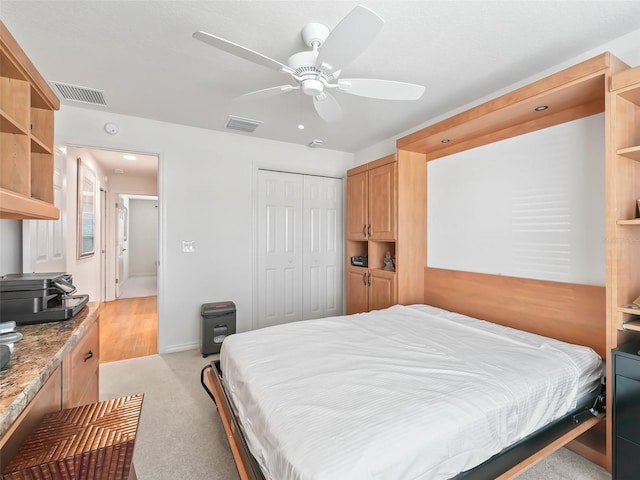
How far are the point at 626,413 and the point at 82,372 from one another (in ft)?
9.79

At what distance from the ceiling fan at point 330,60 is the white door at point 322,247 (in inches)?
90.9

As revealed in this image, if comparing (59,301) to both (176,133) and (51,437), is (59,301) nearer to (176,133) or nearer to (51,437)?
(51,437)

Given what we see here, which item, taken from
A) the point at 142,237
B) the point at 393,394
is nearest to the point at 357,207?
the point at 393,394

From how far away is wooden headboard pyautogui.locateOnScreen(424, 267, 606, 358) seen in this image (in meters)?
2.08

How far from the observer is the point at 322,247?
455 cm

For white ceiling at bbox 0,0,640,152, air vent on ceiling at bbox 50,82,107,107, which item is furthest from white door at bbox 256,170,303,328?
air vent on ceiling at bbox 50,82,107,107

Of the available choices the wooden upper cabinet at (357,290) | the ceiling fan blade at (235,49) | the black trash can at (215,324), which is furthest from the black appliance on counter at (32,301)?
the wooden upper cabinet at (357,290)

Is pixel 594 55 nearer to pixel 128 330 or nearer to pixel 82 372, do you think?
pixel 82 372

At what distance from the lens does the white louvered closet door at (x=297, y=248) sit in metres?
4.10

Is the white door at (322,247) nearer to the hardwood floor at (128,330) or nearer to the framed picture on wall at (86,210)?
the hardwood floor at (128,330)

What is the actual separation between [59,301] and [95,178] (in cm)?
432

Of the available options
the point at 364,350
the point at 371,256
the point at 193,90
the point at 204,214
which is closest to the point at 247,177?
the point at 204,214

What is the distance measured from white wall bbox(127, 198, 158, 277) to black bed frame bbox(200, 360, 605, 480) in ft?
29.3

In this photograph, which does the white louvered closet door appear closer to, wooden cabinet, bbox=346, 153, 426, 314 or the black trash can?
the black trash can
